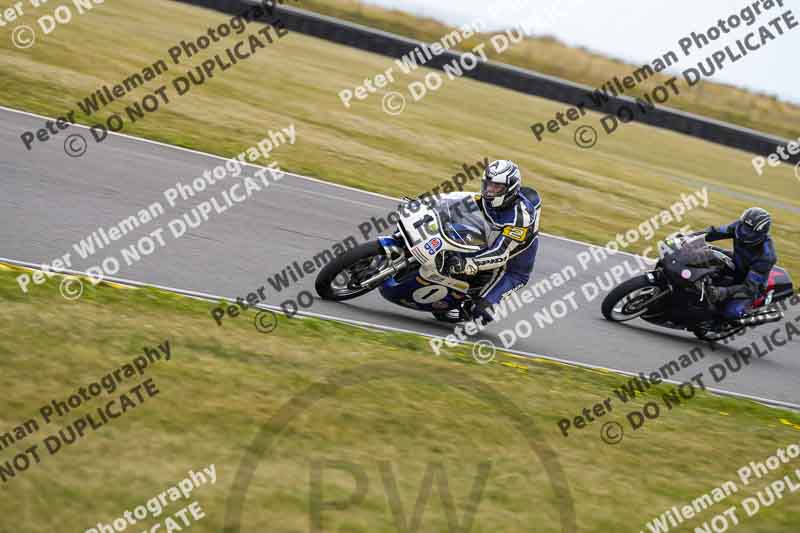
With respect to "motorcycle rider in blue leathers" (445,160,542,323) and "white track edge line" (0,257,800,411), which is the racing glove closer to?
"motorcycle rider in blue leathers" (445,160,542,323)

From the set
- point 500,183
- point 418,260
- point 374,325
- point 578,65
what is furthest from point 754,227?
point 578,65

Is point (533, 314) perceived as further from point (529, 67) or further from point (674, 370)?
point (529, 67)

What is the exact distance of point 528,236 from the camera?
896 cm

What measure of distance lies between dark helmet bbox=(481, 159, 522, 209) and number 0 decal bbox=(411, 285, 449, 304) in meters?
1.03

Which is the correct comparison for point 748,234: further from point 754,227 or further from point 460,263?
point 460,263

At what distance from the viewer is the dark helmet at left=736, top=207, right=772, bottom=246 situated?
408 inches

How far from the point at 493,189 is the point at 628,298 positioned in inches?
122

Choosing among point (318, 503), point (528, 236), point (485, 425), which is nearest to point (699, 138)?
point (528, 236)

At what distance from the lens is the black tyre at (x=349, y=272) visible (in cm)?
861

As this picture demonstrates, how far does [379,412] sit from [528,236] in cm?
305

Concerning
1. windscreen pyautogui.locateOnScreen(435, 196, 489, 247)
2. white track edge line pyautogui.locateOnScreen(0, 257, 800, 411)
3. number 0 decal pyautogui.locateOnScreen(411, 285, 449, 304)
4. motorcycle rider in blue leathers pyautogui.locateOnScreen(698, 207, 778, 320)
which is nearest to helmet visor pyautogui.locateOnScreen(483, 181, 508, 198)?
windscreen pyautogui.locateOnScreen(435, 196, 489, 247)

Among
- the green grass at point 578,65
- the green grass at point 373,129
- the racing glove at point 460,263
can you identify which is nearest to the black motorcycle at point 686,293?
the racing glove at point 460,263

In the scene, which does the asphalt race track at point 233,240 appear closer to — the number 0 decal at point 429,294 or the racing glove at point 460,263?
the number 0 decal at point 429,294

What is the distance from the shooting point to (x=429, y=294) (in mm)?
9164
